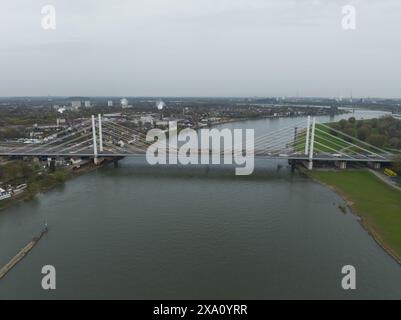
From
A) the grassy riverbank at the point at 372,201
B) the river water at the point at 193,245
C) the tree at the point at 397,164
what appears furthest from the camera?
the tree at the point at 397,164

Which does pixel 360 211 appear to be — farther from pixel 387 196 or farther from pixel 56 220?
pixel 56 220

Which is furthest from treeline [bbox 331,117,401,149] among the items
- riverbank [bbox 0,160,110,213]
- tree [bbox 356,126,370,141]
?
riverbank [bbox 0,160,110,213]

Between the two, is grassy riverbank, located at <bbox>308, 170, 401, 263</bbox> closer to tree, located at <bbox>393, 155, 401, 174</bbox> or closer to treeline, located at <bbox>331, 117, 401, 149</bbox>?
tree, located at <bbox>393, 155, 401, 174</bbox>

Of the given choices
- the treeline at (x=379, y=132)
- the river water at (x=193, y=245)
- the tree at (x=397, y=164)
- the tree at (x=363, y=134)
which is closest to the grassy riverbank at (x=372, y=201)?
the river water at (x=193, y=245)

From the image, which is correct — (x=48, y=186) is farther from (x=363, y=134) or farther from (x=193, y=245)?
(x=363, y=134)

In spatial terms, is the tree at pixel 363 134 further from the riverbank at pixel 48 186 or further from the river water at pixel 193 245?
the riverbank at pixel 48 186

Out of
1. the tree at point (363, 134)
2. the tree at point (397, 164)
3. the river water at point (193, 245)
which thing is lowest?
the river water at point (193, 245)

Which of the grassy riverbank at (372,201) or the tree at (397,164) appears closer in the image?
the grassy riverbank at (372,201)
